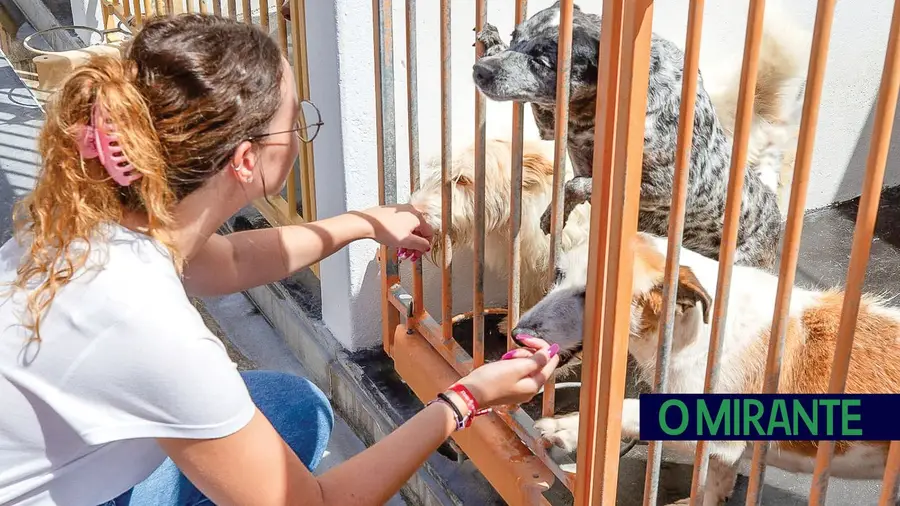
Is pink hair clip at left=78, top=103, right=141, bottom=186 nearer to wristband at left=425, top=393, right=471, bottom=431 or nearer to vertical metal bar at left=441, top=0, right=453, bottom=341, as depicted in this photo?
wristband at left=425, top=393, right=471, bottom=431

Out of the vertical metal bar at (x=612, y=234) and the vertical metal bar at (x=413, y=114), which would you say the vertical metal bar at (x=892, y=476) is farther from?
the vertical metal bar at (x=413, y=114)

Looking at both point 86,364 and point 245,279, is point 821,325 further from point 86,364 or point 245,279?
point 86,364

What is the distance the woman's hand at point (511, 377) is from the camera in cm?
184

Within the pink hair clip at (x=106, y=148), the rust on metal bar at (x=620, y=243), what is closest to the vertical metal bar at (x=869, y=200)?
the rust on metal bar at (x=620, y=243)

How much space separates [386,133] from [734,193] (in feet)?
4.20

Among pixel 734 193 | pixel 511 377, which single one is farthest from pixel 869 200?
pixel 511 377

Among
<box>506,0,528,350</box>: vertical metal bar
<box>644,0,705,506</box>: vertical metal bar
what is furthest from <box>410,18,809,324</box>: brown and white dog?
<box>644,0,705,506</box>: vertical metal bar

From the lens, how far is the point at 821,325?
85.4 inches

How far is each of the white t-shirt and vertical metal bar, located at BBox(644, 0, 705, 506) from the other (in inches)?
29.3

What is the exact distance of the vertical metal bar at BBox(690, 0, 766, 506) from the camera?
137cm

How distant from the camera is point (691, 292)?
1.91m

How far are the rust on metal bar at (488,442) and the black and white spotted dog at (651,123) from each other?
0.50 metres

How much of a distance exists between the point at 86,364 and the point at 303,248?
84 centimetres

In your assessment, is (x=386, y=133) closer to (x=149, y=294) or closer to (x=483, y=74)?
(x=483, y=74)
